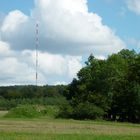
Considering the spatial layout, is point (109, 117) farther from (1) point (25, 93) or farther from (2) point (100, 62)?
(1) point (25, 93)

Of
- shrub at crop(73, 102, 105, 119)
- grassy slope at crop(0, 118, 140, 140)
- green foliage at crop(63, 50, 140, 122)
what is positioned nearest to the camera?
grassy slope at crop(0, 118, 140, 140)

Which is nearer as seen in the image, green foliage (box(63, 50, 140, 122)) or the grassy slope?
the grassy slope

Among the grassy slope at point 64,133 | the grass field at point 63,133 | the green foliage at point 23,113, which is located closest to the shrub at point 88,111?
the green foliage at point 23,113

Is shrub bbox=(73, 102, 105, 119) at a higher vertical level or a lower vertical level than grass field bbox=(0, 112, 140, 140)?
higher

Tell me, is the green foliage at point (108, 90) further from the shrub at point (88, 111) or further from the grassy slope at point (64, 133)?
the grassy slope at point (64, 133)

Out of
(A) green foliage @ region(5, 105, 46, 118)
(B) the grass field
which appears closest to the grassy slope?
(B) the grass field

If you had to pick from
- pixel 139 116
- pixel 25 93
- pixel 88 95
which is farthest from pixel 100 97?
pixel 25 93

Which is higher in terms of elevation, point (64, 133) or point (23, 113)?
point (23, 113)

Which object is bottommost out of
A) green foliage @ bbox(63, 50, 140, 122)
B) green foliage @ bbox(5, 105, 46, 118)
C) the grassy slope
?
the grassy slope

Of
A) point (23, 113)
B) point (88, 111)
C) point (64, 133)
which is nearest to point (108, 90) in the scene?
point (88, 111)

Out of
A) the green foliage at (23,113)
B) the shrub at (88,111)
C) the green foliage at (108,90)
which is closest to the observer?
the shrub at (88,111)

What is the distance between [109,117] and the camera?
90.3 m

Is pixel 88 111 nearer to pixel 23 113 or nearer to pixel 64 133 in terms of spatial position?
pixel 23 113

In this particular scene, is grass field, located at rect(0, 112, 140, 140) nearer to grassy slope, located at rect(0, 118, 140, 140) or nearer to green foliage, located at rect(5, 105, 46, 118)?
grassy slope, located at rect(0, 118, 140, 140)
